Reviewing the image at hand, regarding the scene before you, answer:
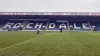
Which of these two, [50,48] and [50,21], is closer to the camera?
[50,48]

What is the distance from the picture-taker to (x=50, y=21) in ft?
258

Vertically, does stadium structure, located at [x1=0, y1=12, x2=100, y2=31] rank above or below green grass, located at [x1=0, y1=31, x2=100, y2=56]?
above

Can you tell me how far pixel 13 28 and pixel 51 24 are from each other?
13.6 meters

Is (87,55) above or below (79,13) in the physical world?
below

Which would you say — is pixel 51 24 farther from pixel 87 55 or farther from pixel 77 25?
pixel 87 55

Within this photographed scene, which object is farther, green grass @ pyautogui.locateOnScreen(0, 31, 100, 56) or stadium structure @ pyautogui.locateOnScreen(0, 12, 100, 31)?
stadium structure @ pyautogui.locateOnScreen(0, 12, 100, 31)

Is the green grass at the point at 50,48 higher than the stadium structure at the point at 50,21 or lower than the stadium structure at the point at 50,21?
lower

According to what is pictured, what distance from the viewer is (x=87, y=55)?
9.59 meters

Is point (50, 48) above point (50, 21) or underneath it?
underneath

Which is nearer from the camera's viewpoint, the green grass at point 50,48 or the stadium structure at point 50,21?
the green grass at point 50,48

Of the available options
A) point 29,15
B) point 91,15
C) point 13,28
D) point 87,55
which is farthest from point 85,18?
point 87,55

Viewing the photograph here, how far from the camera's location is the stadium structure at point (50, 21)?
7230 centimetres

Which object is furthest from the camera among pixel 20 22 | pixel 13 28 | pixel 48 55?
pixel 20 22

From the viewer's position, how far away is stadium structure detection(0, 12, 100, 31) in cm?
7230
